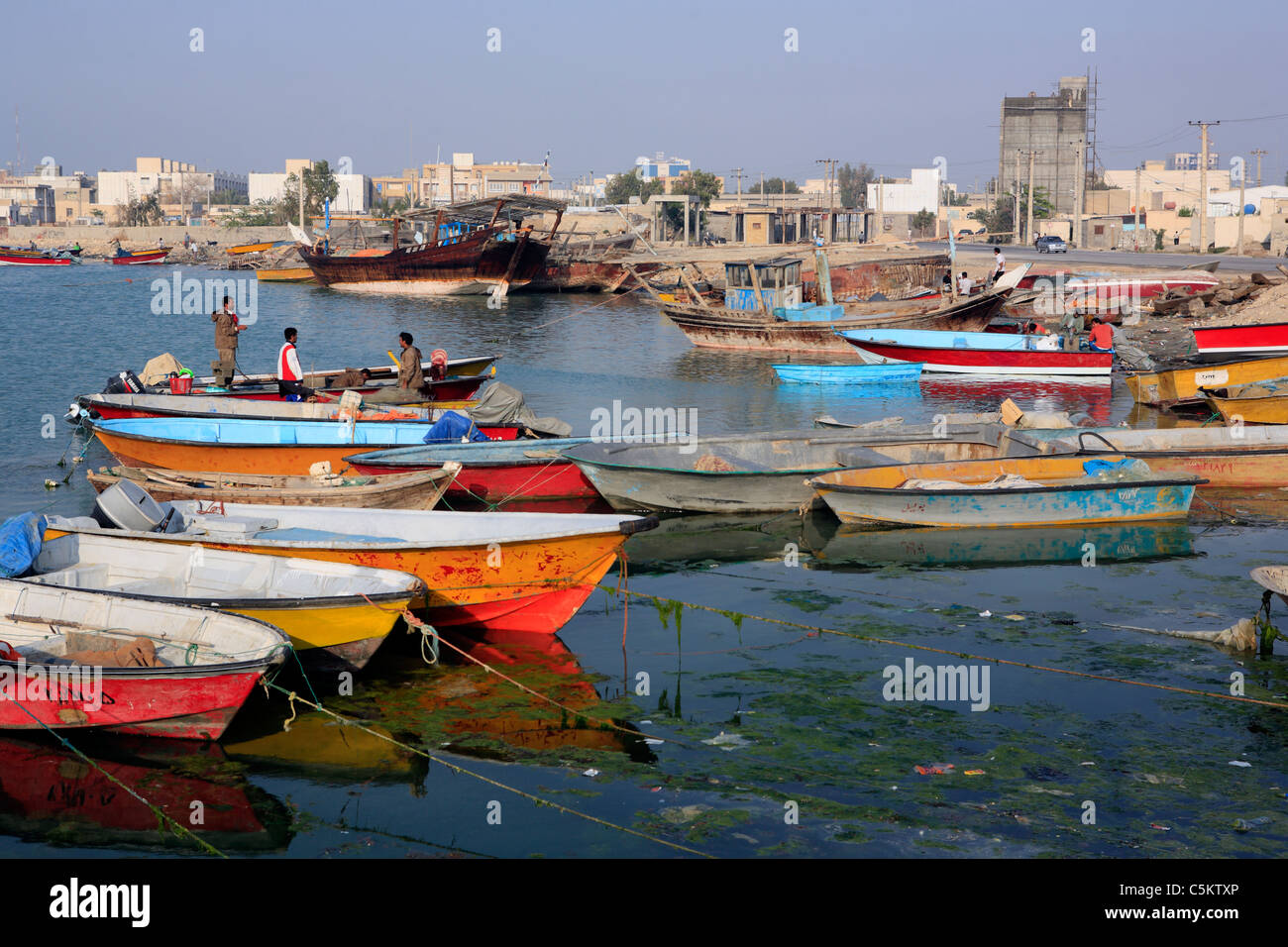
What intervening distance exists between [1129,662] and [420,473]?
22.8 ft

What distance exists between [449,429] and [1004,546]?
6.97 meters

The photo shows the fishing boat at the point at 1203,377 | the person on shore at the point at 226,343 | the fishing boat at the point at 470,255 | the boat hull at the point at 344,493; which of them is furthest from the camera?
the fishing boat at the point at 470,255

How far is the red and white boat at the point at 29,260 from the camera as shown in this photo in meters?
86.6

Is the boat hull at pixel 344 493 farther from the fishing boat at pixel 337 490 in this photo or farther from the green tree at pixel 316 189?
the green tree at pixel 316 189

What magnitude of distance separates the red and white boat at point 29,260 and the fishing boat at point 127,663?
9073cm

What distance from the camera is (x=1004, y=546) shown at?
1234 cm

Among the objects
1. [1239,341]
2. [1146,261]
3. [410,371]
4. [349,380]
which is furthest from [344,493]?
[1146,261]

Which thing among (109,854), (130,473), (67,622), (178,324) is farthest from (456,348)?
(109,854)

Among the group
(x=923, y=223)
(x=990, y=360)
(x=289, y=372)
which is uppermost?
(x=923, y=223)

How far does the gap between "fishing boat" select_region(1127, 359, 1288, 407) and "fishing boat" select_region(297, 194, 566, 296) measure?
3613 cm

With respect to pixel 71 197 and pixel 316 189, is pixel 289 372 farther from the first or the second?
pixel 71 197

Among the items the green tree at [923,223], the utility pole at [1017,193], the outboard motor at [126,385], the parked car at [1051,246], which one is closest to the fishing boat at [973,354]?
the outboard motor at [126,385]

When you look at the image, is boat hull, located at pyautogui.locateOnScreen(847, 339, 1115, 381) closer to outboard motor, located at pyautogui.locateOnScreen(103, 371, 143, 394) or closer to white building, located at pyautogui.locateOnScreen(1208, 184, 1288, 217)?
outboard motor, located at pyautogui.locateOnScreen(103, 371, 143, 394)

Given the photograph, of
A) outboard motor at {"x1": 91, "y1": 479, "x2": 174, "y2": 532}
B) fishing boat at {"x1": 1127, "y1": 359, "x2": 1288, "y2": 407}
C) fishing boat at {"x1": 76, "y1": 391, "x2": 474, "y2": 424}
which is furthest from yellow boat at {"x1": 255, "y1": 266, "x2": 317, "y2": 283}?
outboard motor at {"x1": 91, "y1": 479, "x2": 174, "y2": 532}
